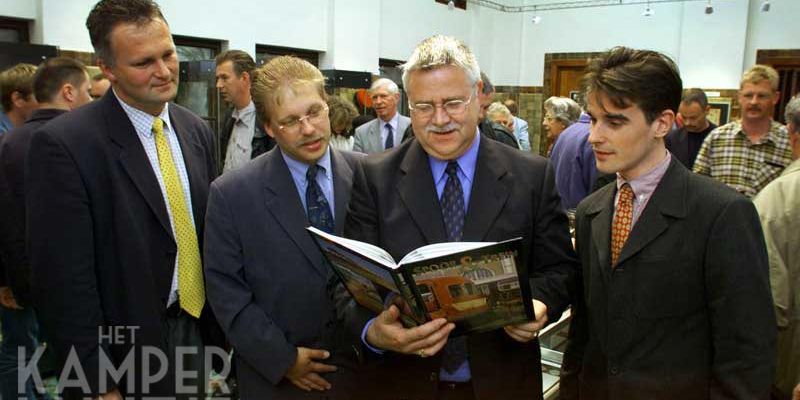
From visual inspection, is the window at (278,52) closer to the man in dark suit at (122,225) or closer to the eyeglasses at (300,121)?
the man in dark suit at (122,225)

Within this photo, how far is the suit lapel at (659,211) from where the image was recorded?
154cm

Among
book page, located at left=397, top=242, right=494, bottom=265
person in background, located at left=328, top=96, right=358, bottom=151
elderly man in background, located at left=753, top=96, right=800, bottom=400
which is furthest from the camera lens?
person in background, located at left=328, top=96, right=358, bottom=151

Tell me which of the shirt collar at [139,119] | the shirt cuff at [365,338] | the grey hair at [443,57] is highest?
the grey hair at [443,57]

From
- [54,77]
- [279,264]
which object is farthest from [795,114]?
[54,77]

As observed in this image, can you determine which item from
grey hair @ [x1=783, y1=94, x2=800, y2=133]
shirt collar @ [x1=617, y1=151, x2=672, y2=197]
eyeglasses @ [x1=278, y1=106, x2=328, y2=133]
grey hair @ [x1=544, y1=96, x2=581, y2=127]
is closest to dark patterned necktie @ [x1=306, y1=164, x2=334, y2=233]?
eyeglasses @ [x1=278, y1=106, x2=328, y2=133]

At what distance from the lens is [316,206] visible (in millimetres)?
1997

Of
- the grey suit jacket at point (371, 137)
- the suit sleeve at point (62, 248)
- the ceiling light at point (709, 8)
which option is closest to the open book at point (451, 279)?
the suit sleeve at point (62, 248)

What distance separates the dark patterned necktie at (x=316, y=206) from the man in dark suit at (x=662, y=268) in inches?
34.6

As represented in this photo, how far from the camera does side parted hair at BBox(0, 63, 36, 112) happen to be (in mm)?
3572

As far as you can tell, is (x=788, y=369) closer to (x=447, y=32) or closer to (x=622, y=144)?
(x=622, y=144)

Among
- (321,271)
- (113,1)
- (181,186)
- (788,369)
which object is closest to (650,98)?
(321,271)

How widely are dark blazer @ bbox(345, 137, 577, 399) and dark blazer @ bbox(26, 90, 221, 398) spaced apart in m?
0.76

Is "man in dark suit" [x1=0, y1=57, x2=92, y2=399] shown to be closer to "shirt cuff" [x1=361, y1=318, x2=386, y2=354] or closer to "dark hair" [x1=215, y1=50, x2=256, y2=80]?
"dark hair" [x1=215, y1=50, x2=256, y2=80]

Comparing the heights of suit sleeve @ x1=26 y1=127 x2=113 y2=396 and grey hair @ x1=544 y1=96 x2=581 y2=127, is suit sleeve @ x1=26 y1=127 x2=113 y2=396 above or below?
below
